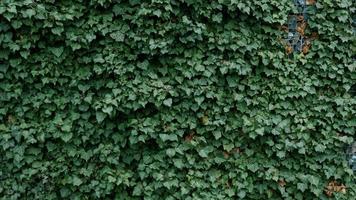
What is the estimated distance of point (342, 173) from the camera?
3.65m

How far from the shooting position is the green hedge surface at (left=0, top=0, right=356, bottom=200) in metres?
3.43

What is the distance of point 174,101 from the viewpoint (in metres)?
3.52

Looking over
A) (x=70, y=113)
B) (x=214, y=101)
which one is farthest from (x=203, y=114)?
(x=70, y=113)

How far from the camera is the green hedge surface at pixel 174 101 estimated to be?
135 inches

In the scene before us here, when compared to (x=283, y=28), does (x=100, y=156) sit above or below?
below

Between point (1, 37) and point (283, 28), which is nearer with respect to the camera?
point (1, 37)

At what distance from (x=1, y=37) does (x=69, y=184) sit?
117 cm

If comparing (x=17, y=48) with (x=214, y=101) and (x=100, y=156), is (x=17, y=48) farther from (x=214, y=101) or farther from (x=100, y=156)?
(x=214, y=101)

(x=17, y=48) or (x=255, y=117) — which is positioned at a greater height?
(x=17, y=48)

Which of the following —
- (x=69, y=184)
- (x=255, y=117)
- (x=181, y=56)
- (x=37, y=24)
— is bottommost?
(x=69, y=184)

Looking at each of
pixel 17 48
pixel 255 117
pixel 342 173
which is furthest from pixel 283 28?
pixel 17 48

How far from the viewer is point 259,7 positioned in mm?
3500

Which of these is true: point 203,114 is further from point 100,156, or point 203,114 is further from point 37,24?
point 37,24

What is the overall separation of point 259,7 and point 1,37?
1883 mm
